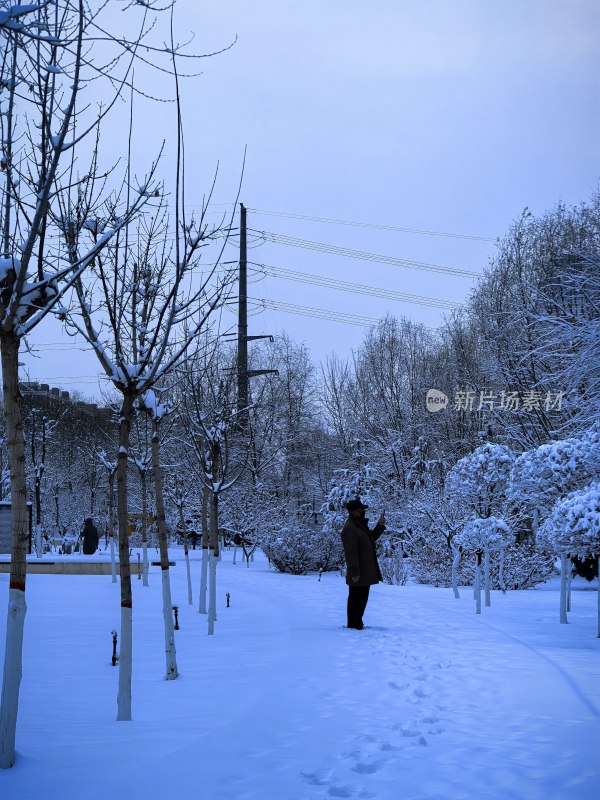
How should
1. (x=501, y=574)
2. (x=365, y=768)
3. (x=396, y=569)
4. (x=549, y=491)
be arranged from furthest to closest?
(x=396, y=569) → (x=501, y=574) → (x=549, y=491) → (x=365, y=768)

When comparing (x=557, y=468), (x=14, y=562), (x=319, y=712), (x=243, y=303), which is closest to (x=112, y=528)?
(x=243, y=303)

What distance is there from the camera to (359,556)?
10062 millimetres

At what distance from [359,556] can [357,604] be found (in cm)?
64

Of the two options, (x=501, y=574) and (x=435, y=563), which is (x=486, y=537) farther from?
(x=435, y=563)

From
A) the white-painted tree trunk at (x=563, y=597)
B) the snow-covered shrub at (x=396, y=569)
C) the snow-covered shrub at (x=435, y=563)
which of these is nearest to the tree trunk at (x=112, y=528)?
the snow-covered shrub at (x=396, y=569)

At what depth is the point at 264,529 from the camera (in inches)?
1109

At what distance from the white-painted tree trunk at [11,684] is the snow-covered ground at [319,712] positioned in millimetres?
132

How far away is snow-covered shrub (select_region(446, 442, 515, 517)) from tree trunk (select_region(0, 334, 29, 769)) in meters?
11.6

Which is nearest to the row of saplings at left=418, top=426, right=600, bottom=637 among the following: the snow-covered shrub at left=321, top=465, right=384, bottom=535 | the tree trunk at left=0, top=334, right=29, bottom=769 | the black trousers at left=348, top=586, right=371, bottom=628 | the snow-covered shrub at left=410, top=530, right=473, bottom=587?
the black trousers at left=348, top=586, right=371, bottom=628

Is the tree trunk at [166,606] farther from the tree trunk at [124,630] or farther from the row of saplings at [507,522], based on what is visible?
the row of saplings at [507,522]

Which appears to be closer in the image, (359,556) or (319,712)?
(319,712)

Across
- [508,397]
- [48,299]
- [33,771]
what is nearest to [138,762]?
[33,771]

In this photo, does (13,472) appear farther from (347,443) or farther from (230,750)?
Result: (347,443)

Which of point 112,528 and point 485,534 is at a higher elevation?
point 485,534
